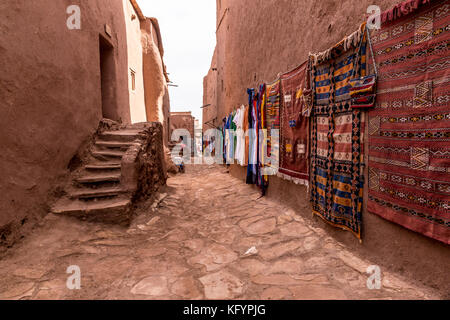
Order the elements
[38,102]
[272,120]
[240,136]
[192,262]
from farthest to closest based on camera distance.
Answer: [240,136], [272,120], [38,102], [192,262]

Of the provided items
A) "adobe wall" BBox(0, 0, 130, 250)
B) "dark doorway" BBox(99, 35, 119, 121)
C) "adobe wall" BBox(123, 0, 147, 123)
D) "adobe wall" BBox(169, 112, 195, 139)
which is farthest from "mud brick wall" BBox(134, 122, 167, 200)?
"adobe wall" BBox(169, 112, 195, 139)

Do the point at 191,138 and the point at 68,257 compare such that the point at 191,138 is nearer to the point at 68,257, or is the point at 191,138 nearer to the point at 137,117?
the point at 137,117

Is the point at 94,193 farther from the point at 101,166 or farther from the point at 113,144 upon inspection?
the point at 113,144

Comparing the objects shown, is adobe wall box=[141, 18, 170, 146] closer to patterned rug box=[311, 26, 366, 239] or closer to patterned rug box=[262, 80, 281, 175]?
patterned rug box=[262, 80, 281, 175]

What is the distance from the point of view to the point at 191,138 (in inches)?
945

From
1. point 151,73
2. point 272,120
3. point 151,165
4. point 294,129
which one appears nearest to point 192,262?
point 294,129

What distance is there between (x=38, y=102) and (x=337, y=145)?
3.90 m

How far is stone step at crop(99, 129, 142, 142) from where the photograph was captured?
17.0 feet

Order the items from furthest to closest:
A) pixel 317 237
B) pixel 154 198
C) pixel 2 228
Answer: pixel 154 198 < pixel 317 237 < pixel 2 228

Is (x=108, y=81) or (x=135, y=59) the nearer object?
(x=108, y=81)

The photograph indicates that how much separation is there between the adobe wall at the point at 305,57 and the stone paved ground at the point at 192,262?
0.15 metres

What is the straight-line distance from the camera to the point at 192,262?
2992mm
